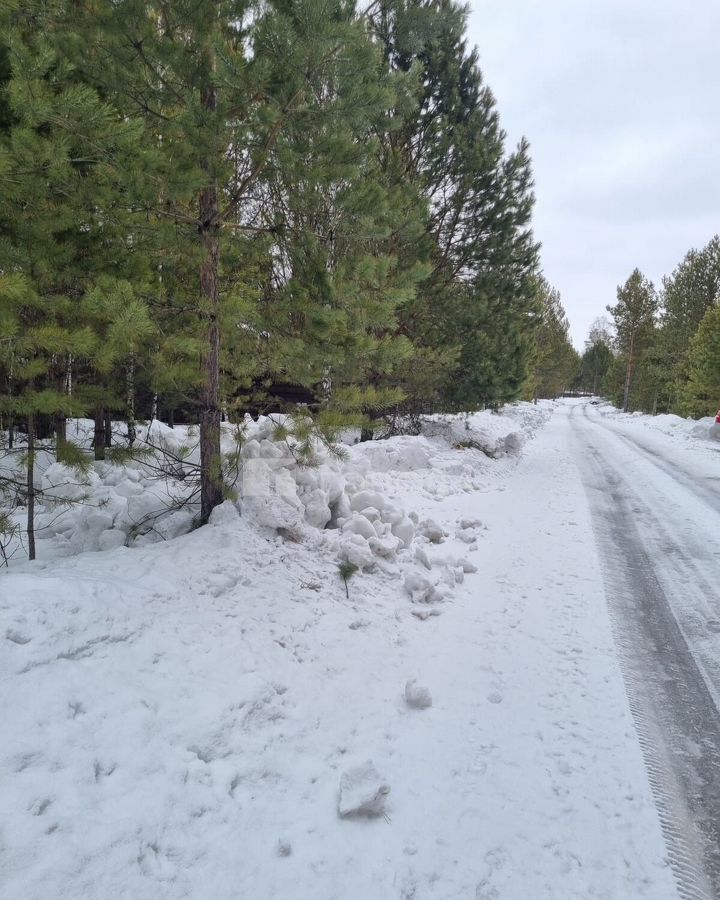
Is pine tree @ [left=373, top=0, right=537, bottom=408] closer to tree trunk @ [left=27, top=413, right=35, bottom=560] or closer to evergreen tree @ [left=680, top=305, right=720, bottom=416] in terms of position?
tree trunk @ [left=27, top=413, right=35, bottom=560]

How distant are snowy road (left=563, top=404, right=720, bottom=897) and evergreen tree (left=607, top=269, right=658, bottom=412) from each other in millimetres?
34409

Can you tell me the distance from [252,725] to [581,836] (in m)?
1.74

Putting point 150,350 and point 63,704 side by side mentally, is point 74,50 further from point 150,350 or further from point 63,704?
point 63,704

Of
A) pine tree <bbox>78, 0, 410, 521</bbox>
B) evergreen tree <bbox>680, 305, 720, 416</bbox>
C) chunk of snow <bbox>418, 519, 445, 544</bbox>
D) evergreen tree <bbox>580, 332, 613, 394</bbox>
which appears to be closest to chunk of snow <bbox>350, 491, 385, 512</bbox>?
chunk of snow <bbox>418, 519, 445, 544</bbox>

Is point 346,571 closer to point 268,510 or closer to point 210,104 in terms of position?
point 268,510

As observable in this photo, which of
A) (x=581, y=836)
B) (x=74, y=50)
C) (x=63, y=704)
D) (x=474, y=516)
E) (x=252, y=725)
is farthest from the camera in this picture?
(x=474, y=516)

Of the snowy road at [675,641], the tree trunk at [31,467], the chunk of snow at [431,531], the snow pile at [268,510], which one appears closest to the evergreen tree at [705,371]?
the snowy road at [675,641]

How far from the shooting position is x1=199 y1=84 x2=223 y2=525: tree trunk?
3968mm

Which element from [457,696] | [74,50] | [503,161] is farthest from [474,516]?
[503,161]

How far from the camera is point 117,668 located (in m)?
2.73

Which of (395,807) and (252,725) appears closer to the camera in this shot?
(395,807)

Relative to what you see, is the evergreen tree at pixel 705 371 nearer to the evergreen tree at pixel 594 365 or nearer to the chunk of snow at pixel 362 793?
the chunk of snow at pixel 362 793

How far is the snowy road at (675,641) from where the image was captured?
230 cm

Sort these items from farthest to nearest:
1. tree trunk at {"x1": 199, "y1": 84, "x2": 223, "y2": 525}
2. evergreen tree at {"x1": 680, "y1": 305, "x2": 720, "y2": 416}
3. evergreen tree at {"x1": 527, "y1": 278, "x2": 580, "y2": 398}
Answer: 1. evergreen tree at {"x1": 527, "y1": 278, "x2": 580, "y2": 398}
2. evergreen tree at {"x1": 680, "y1": 305, "x2": 720, "y2": 416}
3. tree trunk at {"x1": 199, "y1": 84, "x2": 223, "y2": 525}
